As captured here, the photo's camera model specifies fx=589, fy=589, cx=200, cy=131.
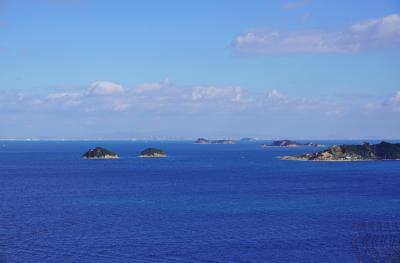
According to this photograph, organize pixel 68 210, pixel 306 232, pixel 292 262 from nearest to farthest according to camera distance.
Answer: pixel 292 262, pixel 306 232, pixel 68 210

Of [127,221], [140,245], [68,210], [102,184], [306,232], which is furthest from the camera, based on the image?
[102,184]

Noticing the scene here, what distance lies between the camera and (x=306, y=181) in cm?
13925

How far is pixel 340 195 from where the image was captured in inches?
4252

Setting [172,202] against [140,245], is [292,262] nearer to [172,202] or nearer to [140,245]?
[140,245]

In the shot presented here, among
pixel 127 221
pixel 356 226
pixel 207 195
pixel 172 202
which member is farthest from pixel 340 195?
pixel 127 221

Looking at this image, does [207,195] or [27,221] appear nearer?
[27,221]

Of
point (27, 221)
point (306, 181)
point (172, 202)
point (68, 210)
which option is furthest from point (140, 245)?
point (306, 181)

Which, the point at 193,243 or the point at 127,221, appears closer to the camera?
the point at 193,243

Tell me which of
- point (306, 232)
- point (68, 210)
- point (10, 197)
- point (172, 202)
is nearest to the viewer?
point (306, 232)

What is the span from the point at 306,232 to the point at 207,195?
1650 inches

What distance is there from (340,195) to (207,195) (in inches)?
960

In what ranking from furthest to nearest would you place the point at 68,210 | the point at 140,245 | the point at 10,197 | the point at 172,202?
the point at 10,197, the point at 172,202, the point at 68,210, the point at 140,245

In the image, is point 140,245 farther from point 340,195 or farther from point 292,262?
point 340,195

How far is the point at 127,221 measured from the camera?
74.9 metres
